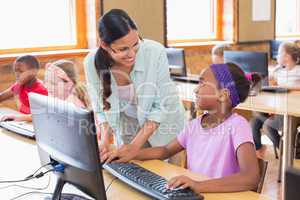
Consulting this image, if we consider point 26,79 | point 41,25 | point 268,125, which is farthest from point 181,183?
point 41,25

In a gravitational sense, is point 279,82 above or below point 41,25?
below

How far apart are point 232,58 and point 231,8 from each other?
7.18ft

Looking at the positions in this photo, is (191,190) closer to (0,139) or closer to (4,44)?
(0,139)

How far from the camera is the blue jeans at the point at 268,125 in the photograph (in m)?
3.74

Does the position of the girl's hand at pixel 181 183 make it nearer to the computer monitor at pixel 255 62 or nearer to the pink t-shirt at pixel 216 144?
the pink t-shirt at pixel 216 144

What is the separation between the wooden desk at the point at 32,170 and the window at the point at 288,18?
5591 millimetres

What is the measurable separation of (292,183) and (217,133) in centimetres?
102

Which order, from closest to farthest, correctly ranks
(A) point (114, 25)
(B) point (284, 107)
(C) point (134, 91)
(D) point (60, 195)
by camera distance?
1. (D) point (60, 195)
2. (A) point (114, 25)
3. (C) point (134, 91)
4. (B) point (284, 107)

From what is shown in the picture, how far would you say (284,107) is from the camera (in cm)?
289

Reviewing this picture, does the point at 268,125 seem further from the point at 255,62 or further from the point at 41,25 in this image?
the point at 41,25

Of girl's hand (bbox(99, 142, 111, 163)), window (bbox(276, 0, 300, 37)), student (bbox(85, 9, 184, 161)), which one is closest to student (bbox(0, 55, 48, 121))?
student (bbox(85, 9, 184, 161))

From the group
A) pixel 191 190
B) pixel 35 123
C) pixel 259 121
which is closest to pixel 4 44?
pixel 259 121

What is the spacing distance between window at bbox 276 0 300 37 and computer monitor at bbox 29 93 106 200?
6137 mm

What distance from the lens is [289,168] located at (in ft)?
2.67
